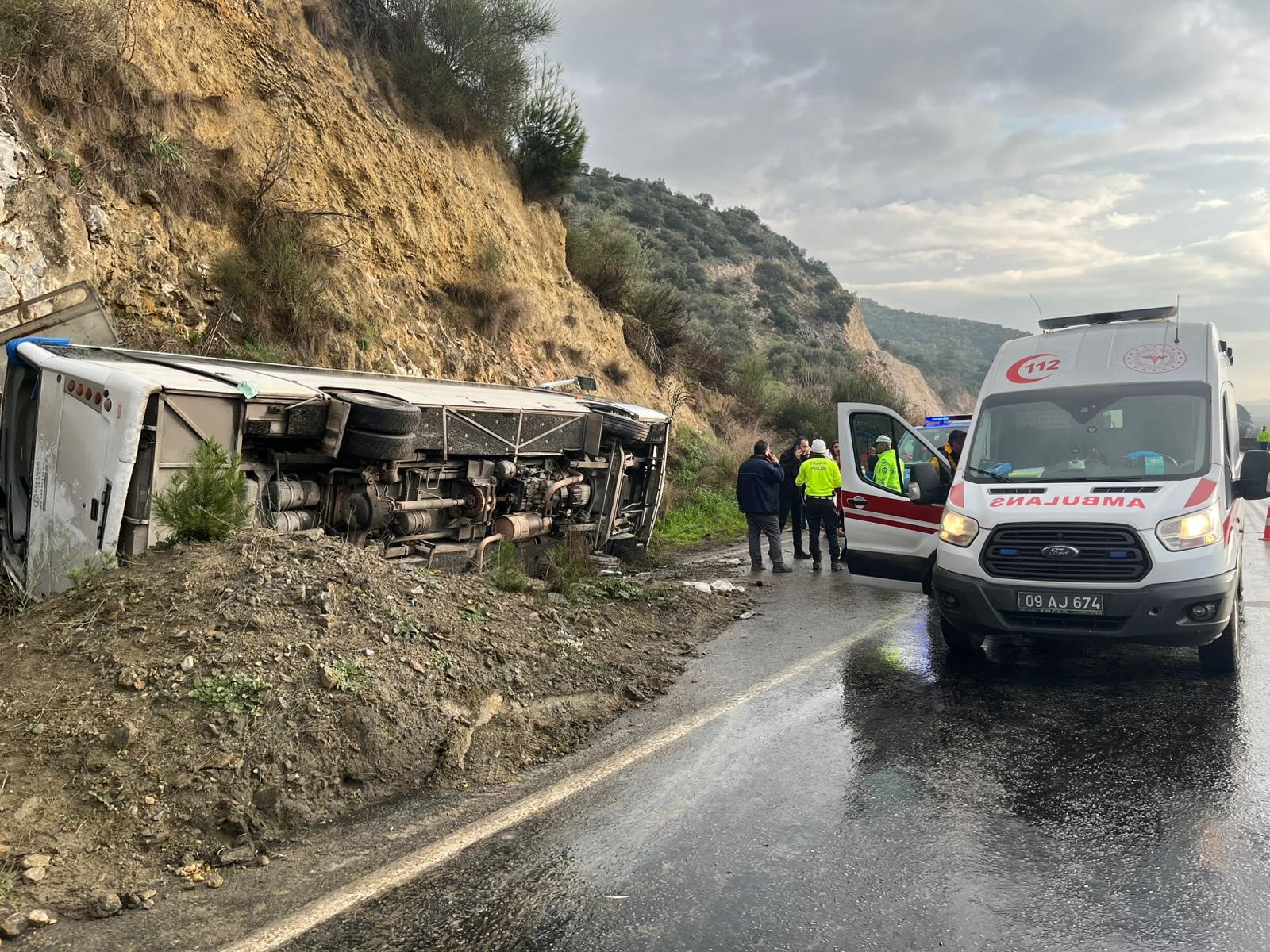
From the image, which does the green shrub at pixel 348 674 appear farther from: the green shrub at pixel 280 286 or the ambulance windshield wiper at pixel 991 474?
the green shrub at pixel 280 286

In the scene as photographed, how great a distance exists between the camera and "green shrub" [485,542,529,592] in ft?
24.4

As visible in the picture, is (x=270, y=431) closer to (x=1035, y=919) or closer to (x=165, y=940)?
(x=165, y=940)

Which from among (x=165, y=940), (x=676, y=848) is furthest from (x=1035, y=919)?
(x=165, y=940)

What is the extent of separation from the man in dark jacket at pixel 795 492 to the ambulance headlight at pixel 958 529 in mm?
6111

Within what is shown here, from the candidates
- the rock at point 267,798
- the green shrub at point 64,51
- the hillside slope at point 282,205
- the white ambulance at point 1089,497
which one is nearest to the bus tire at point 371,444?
the rock at point 267,798

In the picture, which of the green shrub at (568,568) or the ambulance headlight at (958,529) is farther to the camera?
the green shrub at (568,568)

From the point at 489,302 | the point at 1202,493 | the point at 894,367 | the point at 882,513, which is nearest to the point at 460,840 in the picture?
the point at 1202,493

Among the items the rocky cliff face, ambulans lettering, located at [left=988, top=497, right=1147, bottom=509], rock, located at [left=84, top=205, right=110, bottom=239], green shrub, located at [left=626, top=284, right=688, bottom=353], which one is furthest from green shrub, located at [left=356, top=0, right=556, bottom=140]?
the rocky cliff face

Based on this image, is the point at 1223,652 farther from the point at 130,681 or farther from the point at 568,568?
the point at 130,681

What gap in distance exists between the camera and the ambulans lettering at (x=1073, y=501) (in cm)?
585

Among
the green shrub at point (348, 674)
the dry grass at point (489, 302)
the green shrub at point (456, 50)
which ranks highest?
the green shrub at point (456, 50)

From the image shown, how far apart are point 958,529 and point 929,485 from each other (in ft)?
2.52

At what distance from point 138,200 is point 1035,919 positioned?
12.6 metres

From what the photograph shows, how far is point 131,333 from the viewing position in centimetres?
1052
